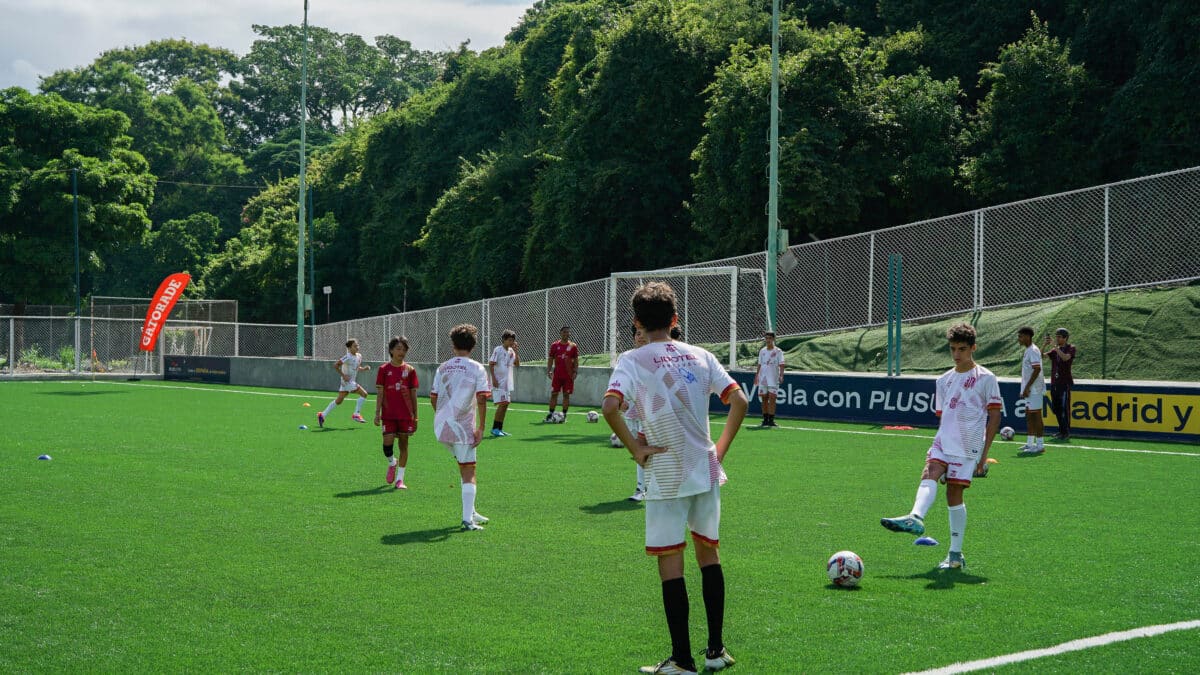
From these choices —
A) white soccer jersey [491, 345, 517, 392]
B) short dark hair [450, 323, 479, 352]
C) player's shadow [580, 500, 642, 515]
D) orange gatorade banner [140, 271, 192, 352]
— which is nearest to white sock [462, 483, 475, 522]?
short dark hair [450, 323, 479, 352]

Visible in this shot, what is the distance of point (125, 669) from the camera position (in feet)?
18.7

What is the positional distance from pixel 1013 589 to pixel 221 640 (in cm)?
494

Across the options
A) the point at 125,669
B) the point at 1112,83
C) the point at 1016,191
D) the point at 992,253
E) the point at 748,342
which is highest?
the point at 1112,83

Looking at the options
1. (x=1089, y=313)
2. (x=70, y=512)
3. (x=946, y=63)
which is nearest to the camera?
(x=70, y=512)

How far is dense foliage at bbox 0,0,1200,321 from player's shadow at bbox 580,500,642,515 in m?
22.7

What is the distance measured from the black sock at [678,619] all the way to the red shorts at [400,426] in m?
7.61

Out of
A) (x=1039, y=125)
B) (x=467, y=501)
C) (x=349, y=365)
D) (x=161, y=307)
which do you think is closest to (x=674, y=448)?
(x=467, y=501)

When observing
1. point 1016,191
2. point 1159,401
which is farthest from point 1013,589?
point 1016,191

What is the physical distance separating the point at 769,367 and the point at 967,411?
1357 centimetres

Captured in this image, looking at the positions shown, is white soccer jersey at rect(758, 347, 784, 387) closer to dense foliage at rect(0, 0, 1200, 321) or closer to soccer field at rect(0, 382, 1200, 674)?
soccer field at rect(0, 382, 1200, 674)

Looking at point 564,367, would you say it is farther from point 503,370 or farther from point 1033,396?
point 1033,396

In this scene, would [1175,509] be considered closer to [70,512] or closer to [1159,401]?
[1159,401]

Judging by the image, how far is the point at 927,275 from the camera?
25.2 metres

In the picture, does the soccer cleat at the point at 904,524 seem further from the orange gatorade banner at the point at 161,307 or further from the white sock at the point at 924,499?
the orange gatorade banner at the point at 161,307
